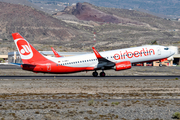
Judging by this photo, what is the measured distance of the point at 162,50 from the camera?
52.8 meters

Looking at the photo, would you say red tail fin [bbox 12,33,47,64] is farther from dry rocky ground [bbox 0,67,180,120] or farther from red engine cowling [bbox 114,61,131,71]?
dry rocky ground [bbox 0,67,180,120]

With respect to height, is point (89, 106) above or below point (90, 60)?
below

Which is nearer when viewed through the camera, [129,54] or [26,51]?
[26,51]

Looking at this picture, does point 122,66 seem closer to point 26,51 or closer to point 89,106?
point 26,51

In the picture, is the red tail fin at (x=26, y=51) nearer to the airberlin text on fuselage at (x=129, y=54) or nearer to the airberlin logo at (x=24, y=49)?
the airberlin logo at (x=24, y=49)

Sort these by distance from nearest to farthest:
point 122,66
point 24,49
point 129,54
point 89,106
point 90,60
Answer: point 89,106
point 24,49
point 122,66
point 90,60
point 129,54

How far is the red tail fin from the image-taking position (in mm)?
45406

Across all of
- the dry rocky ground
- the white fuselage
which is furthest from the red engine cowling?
the dry rocky ground

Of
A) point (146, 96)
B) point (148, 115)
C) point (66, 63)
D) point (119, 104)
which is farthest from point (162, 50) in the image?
point (148, 115)

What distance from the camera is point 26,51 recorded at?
152 feet

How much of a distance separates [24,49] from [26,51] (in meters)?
0.45

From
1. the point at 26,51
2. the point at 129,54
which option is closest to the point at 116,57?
the point at 129,54

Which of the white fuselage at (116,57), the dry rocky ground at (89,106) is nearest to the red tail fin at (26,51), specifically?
the white fuselage at (116,57)

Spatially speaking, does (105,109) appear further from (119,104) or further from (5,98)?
(5,98)
